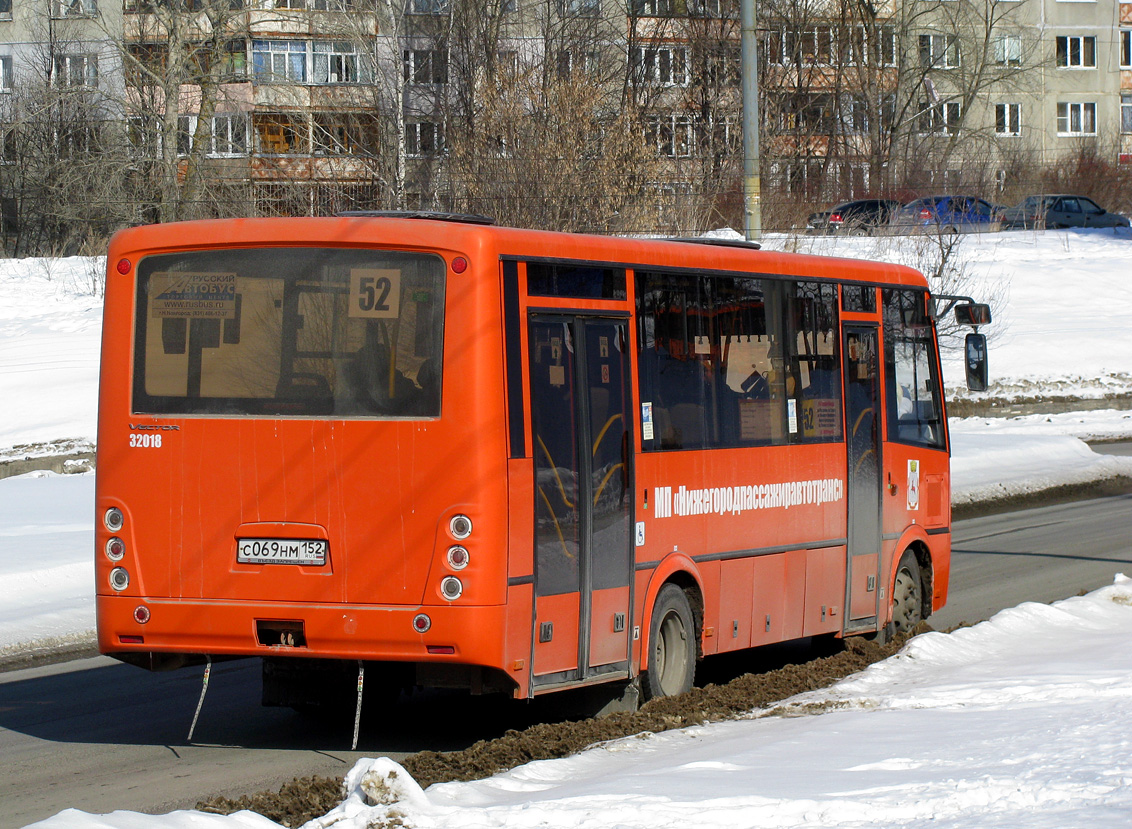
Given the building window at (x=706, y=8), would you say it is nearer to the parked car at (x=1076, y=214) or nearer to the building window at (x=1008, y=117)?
the parked car at (x=1076, y=214)

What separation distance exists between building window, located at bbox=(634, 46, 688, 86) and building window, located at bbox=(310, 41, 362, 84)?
8.89m

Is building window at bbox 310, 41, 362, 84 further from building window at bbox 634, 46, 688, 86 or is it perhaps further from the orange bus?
the orange bus

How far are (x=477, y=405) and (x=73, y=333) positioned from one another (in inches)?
1017

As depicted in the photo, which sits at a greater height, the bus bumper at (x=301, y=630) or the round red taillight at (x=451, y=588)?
the round red taillight at (x=451, y=588)

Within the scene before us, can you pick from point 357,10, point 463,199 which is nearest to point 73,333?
point 463,199

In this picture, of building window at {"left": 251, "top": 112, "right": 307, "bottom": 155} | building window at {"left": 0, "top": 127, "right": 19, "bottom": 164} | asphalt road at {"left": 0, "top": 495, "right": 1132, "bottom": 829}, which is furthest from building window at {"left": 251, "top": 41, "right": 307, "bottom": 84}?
asphalt road at {"left": 0, "top": 495, "right": 1132, "bottom": 829}

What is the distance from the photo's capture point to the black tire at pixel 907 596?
451 inches

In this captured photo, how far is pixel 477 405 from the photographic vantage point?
7.29m

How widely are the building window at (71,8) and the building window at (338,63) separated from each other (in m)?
7.90

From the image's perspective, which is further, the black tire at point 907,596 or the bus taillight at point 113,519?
the black tire at point 907,596

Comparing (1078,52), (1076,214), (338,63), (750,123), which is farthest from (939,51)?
(750,123)

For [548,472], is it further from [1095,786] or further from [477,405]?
[1095,786]

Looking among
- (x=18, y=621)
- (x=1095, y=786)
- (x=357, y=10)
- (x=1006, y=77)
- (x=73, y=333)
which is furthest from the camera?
Result: (x=1006, y=77)

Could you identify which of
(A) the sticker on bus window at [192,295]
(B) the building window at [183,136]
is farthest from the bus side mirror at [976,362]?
(B) the building window at [183,136]
